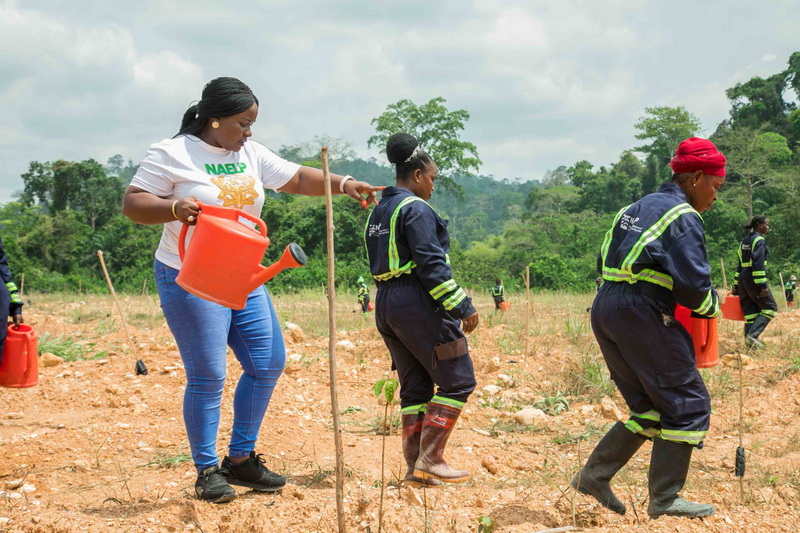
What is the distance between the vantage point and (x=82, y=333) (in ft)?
28.5

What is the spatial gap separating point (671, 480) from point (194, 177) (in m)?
2.00

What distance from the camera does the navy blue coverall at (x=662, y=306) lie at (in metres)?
2.45

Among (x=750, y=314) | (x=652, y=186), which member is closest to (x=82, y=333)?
(x=750, y=314)

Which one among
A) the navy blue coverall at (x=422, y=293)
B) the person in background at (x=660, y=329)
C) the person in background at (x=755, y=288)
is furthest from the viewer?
the person in background at (x=755, y=288)

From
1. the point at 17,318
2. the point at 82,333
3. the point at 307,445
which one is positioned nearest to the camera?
the point at 17,318

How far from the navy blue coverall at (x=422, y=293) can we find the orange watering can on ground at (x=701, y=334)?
82cm

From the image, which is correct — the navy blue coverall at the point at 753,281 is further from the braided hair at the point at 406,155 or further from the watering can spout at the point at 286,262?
the watering can spout at the point at 286,262

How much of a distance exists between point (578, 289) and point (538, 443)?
68.4 feet

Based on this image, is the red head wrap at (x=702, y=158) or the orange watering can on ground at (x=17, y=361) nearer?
the red head wrap at (x=702, y=158)

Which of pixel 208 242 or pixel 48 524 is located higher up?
pixel 208 242

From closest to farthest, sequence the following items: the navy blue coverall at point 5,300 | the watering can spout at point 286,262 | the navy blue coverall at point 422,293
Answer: the watering can spout at point 286,262 → the navy blue coverall at point 422,293 → the navy blue coverall at point 5,300

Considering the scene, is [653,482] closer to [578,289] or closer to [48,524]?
[48,524]

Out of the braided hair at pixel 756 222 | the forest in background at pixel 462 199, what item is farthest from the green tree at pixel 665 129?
the braided hair at pixel 756 222

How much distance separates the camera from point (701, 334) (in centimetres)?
262
